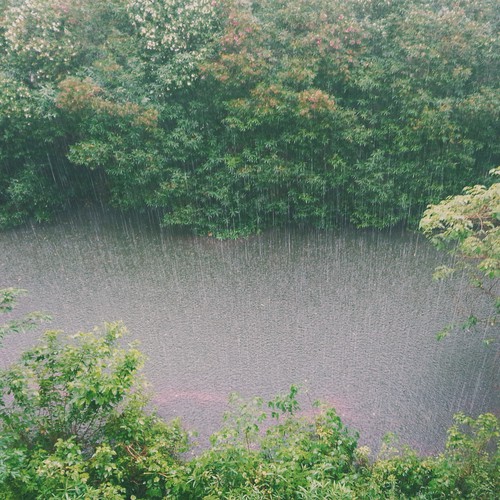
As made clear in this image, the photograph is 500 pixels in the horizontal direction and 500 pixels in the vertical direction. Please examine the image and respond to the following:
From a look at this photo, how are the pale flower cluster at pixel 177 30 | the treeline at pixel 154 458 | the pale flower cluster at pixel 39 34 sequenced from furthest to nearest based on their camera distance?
the pale flower cluster at pixel 177 30, the pale flower cluster at pixel 39 34, the treeline at pixel 154 458

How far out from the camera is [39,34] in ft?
33.1

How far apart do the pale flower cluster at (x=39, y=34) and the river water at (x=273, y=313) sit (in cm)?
450

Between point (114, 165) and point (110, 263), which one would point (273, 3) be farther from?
point (110, 263)

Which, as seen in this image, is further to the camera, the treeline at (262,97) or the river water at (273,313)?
the treeline at (262,97)

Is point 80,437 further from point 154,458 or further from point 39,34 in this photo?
point 39,34

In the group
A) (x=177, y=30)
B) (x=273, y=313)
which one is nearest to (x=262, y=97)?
(x=177, y=30)

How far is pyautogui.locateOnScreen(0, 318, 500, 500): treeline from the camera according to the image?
3818 millimetres

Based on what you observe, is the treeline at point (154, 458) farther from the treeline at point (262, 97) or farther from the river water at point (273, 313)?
the treeline at point (262, 97)

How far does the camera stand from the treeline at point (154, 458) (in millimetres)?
3818

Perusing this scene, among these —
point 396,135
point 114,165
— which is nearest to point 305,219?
point 396,135

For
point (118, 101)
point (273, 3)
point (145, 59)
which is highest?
point (273, 3)

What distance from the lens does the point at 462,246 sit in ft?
19.5

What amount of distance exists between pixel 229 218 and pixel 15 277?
558cm

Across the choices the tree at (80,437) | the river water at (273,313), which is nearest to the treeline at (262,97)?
the river water at (273,313)
